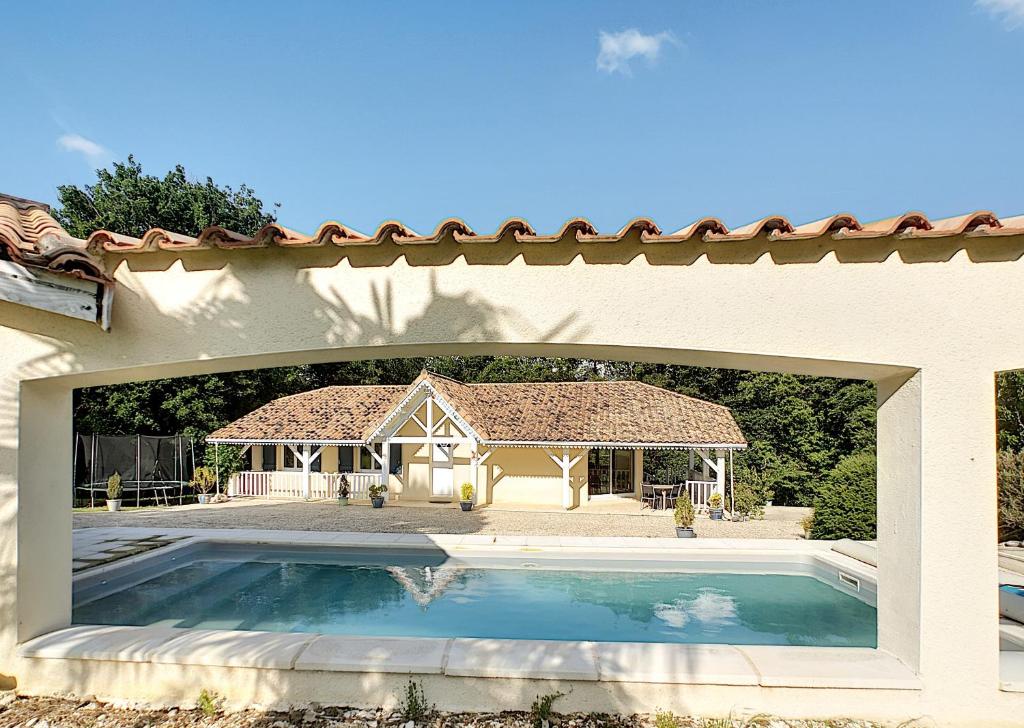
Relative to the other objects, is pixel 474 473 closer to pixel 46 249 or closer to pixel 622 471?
pixel 622 471

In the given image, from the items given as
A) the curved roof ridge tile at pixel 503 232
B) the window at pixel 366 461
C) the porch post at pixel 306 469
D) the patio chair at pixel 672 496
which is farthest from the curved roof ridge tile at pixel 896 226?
the window at pixel 366 461

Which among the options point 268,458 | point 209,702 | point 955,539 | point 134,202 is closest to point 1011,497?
point 955,539

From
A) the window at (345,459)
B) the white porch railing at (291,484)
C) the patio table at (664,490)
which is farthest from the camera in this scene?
the window at (345,459)

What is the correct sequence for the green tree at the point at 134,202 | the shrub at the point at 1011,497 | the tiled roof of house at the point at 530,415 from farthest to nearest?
the green tree at the point at 134,202
the tiled roof of house at the point at 530,415
the shrub at the point at 1011,497

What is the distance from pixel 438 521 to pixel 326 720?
13017 millimetres

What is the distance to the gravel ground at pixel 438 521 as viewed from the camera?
15.6 metres

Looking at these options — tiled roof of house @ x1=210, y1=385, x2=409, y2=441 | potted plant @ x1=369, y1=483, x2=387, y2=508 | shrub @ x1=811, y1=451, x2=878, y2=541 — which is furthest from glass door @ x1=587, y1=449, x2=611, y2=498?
shrub @ x1=811, y1=451, x2=878, y2=541

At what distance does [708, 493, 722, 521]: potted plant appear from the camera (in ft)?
62.2

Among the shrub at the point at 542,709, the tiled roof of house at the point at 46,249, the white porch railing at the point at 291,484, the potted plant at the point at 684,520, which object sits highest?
the tiled roof of house at the point at 46,249

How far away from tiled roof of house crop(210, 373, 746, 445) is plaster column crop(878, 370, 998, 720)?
Answer: 15739 mm

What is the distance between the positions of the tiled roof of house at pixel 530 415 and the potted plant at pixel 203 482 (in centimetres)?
151

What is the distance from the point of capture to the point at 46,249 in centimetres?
478

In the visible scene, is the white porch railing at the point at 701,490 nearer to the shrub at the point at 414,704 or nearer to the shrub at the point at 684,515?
the shrub at the point at 684,515

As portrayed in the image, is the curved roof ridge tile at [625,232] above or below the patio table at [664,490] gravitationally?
above
